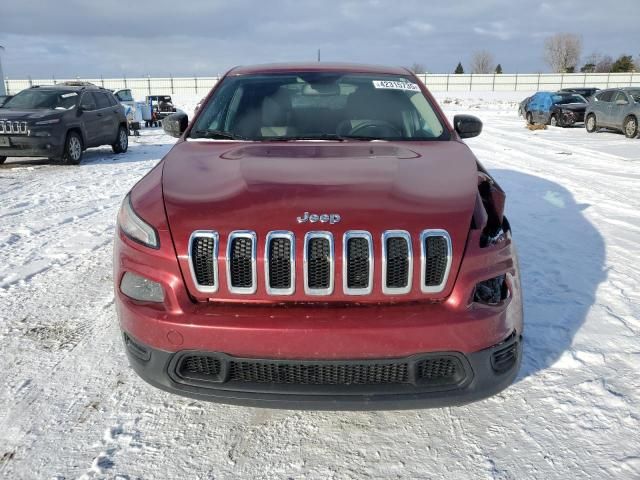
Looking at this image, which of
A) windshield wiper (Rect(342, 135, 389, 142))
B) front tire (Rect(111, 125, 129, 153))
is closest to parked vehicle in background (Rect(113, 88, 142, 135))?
front tire (Rect(111, 125, 129, 153))

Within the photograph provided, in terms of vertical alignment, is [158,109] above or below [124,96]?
below

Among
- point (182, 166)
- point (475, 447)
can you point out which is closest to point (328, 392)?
point (475, 447)

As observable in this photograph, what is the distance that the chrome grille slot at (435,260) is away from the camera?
1989 millimetres

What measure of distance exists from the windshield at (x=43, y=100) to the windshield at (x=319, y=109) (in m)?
8.51

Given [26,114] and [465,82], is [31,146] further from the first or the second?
[465,82]

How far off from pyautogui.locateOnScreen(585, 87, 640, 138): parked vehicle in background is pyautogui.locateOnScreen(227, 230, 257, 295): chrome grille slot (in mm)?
15828

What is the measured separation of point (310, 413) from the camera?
7.90 feet

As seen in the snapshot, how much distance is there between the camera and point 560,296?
11.8ft

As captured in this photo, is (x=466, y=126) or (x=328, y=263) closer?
(x=328, y=263)

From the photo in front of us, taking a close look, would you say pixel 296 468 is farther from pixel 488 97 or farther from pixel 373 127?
pixel 488 97

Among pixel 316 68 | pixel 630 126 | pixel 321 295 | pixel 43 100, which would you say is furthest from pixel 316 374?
pixel 630 126

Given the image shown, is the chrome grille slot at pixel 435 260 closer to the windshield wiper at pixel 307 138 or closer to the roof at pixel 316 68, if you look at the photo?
the windshield wiper at pixel 307 138

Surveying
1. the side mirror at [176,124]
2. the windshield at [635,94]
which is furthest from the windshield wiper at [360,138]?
the windshield at [635,94]

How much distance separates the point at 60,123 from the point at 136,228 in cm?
904
